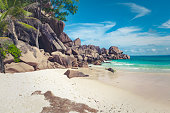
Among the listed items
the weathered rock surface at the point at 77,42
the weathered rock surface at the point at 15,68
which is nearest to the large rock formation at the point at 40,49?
the weathered rock surface at the point at 15,68

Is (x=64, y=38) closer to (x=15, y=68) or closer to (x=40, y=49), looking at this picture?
(x=40, y=49)

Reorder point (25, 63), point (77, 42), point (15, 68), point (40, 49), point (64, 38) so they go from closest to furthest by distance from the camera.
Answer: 1. point (15, 68)
2. point (25, 63)
3. point (40, 49)
4. point (64, 38)
5. point (77, 42)

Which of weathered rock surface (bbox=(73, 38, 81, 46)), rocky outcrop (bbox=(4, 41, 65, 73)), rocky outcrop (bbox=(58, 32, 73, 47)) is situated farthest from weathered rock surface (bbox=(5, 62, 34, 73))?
weathered rock surface (bbox=(73, 38, 81, 46))

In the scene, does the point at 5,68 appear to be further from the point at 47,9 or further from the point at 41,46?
the point at 47,9

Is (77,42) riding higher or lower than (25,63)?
higher

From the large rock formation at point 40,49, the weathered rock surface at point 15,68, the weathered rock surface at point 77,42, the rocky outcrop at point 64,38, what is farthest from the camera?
the weathered rock surface at point 77,42

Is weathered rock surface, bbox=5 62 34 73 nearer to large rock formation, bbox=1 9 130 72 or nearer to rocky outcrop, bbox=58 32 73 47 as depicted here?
large rock formation, bbox=1 9 130 72

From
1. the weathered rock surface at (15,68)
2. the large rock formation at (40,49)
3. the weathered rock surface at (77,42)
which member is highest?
the weathered rock surface at (77,42)

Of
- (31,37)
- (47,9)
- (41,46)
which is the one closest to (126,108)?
(31,37)

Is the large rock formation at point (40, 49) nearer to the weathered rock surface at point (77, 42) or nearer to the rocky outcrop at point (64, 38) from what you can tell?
the rocky outcrop at point (64, 38)

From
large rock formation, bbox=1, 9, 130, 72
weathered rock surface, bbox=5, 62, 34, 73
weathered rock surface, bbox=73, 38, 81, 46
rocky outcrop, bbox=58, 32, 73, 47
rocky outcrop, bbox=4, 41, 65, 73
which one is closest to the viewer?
weathered rock surface, bbox=5, 62, 34, 73

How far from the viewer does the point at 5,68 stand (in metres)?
9.12

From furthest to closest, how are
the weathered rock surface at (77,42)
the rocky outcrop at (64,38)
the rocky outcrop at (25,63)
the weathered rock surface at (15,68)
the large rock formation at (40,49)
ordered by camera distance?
the weathered rock surface at (77,42)
the rocky outcrop at (64,38)
the large rock formation at (40,49)
the rocky outcrop at (25,63)
the weathered rock surface at (15,68)

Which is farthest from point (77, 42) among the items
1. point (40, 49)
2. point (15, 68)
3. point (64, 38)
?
point (15, 68)
